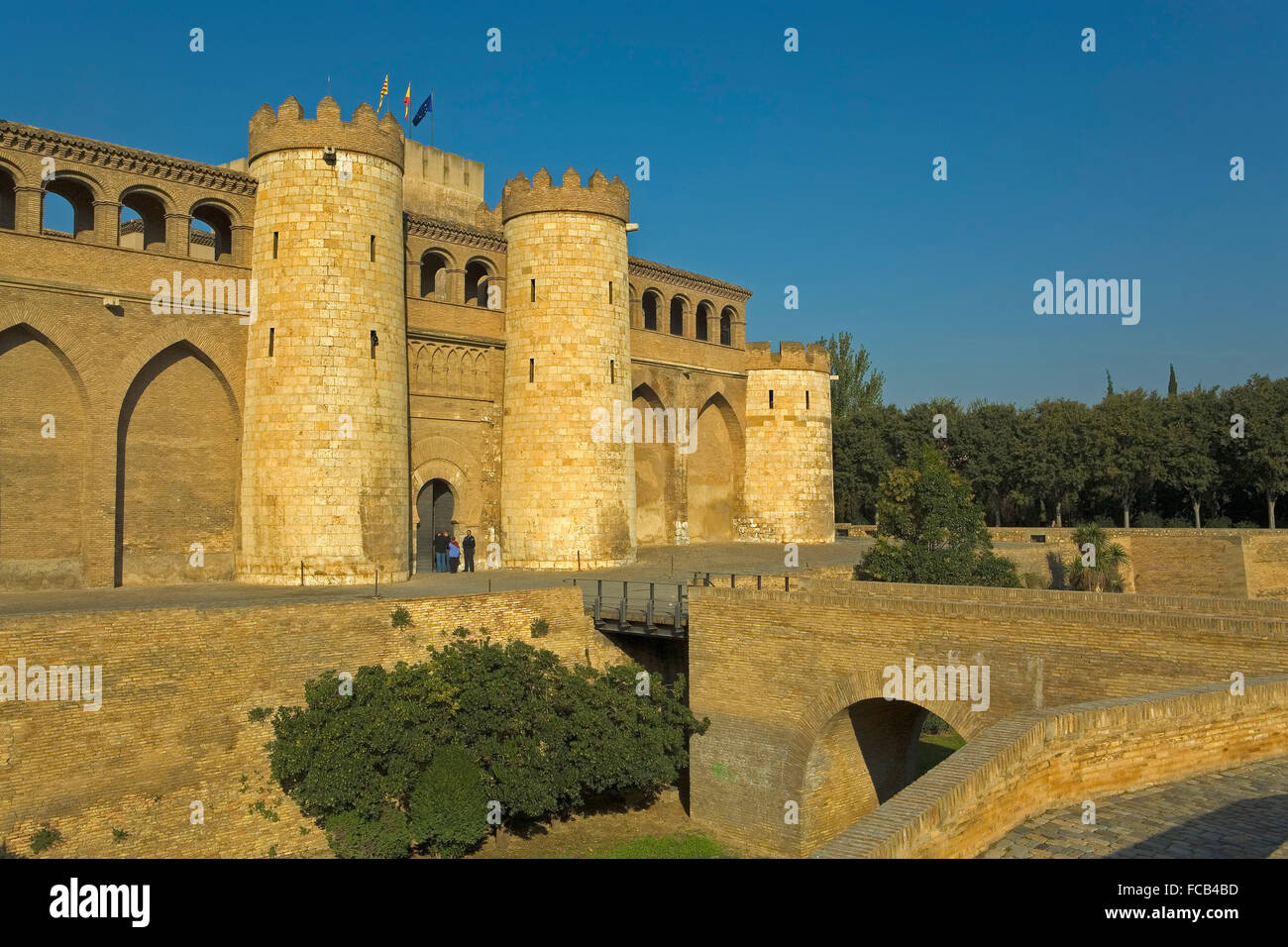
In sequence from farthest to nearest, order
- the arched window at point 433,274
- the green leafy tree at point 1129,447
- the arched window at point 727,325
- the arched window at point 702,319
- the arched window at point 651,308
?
the green leafy tree at point 1129,447
the arched window at point 727,325
the arched window at point 702,319
the arched window at point 651,308
the arched window at point 433,274

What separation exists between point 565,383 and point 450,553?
4.83 metres

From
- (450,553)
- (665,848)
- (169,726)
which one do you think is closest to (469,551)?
(450,553)

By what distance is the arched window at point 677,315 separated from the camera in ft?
106

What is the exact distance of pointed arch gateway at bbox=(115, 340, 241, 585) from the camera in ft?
64.0

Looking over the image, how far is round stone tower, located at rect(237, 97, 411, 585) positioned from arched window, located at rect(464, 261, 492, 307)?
4.98 m

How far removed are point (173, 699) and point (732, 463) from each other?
21560 mm

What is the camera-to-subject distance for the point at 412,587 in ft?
64.7

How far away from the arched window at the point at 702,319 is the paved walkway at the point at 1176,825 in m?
26.2

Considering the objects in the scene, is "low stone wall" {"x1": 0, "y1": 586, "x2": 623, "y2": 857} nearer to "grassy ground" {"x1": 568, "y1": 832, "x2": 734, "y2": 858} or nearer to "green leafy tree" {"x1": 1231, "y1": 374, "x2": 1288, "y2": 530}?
"grassy ground" {"x1": 568, "y1": 832, "x2": 734, "y2": 858}

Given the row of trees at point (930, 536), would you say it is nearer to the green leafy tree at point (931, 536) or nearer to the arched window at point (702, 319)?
the green leafy tree at point (931, 536)

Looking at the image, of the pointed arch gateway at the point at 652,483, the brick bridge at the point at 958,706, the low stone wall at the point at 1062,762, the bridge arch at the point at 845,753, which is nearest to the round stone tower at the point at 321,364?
the brick bridge at the point at 958,706
